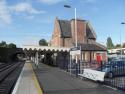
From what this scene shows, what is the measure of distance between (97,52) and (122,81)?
127 feet

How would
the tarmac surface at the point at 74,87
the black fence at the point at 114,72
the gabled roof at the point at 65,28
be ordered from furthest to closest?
the gabled roof at the point at 65,28
the black fence at the point at 114,72
the tarmac surface at the point at 74,87

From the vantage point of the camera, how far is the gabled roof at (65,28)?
61.9 m

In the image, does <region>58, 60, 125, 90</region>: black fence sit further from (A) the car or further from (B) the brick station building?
(B) the brick station building

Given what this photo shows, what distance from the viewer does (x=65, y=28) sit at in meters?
63.9

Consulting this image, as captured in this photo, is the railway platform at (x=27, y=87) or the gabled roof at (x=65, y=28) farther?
the gabled roof at (x=65, y=28)

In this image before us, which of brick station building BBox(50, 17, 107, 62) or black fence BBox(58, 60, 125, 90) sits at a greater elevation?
brick station building BBox(50, 17, 107, 62)

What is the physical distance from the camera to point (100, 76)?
1571cm

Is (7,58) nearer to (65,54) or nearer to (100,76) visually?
(65,54)

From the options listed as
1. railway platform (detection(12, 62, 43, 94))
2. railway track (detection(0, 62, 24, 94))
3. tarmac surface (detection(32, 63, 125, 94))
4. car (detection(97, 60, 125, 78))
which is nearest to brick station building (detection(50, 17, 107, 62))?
railway track (detection(0, 62, 24, 94))

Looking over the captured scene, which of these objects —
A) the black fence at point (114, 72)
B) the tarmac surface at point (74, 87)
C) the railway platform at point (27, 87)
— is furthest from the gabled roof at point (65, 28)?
the tarmac surface at point (74, 87)

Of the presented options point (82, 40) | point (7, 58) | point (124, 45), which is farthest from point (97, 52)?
point (124, 45)

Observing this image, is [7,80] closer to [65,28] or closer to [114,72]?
[114,72]

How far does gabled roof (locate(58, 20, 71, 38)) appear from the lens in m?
61.9

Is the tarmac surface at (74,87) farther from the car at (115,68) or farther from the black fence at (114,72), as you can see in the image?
the car at (115,68)
